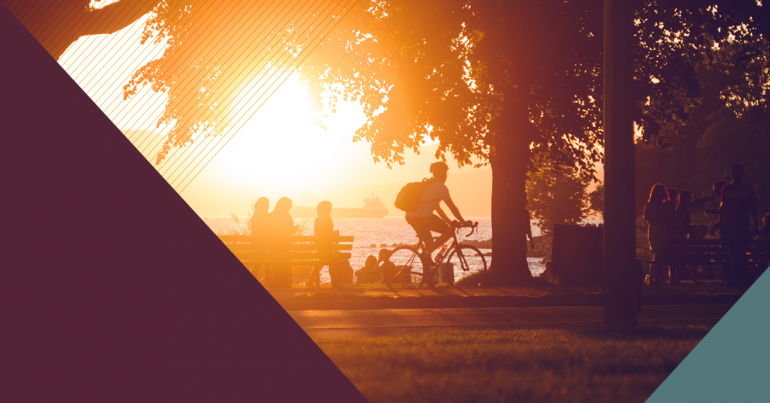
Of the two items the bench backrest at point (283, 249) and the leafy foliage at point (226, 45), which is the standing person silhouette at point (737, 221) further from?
the leafy foliage at point (226, 45)

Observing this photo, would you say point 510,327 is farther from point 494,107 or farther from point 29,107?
point 494,107

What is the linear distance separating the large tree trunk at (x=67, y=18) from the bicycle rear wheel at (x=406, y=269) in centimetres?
567

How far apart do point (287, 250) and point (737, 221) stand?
8232mm

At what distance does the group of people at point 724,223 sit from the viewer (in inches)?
488

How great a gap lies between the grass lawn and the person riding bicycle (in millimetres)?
4413

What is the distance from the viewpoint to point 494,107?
48.3 feet

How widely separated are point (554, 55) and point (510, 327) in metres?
5.96

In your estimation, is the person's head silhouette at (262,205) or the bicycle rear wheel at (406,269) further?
the person's head silhouette at (262,205)

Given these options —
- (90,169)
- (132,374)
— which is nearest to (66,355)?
(132,374)

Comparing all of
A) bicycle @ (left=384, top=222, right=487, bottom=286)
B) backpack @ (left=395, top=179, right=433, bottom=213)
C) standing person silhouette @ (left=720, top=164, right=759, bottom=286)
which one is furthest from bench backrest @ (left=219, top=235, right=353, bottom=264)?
standing person silhouette @ (left=720, top=164, right=759, bottom=286)

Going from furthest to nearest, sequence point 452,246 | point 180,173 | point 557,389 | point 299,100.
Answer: point 299,100, point 452,246, point 180,173, point 557,389

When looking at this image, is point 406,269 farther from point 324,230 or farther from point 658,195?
point 658,195
